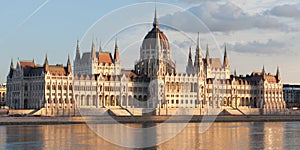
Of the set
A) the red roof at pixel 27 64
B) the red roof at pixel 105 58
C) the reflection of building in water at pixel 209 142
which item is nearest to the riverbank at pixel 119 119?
the red roof at pixel 27 64

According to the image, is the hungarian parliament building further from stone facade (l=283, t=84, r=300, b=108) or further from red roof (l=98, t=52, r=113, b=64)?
stone facade (l=283, t=84, r=300, b=108)

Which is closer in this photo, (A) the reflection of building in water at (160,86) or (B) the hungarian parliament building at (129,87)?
(B) the hungarian parliament building at (129,87)

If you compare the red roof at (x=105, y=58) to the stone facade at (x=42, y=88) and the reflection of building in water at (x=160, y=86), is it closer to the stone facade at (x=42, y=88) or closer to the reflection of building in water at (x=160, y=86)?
the reflection of building in water at (x=160, y=86)

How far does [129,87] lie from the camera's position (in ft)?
441

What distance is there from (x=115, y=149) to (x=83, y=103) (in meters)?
72.2

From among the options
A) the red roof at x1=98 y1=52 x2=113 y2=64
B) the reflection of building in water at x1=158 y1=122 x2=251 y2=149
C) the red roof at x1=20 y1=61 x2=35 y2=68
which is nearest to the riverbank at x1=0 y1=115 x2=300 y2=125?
the red roof at x1=20 y1=61 x2=35 y2=68

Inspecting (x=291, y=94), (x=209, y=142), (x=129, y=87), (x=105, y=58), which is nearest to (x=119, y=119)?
(x=129, y=87)

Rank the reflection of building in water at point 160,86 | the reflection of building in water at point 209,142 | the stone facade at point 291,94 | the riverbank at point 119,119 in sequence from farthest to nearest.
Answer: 1. the stone facade at point 291,94
2. the reflection of building in water at point 160,86
3. the riverbank at point 119,119
4. the reflection of building in water at point 209,142

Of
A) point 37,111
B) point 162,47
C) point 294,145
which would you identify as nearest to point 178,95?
point 37,111

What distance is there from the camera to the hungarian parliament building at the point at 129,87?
12444 cm

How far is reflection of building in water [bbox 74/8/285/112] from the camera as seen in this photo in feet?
424

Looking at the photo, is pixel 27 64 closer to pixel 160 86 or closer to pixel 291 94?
pixel 160 86

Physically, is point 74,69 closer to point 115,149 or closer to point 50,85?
point 50,85

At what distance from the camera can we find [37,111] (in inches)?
4572
